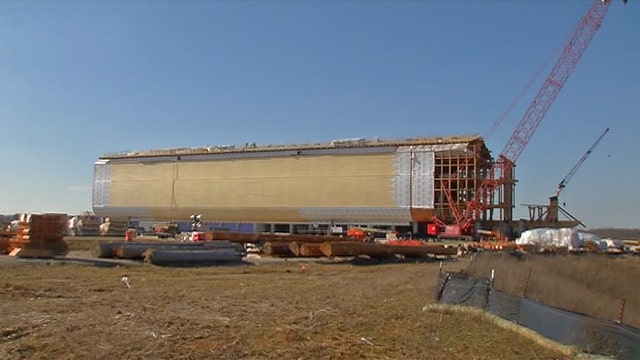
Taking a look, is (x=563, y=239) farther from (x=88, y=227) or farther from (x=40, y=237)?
(x=88, y=227)

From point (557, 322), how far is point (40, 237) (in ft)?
79.1

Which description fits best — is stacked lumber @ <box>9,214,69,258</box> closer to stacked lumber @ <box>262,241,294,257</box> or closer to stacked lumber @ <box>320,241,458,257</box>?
stacked lumber @ <box>262,241,294,257</box>

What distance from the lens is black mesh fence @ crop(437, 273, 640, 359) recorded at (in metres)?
9.30

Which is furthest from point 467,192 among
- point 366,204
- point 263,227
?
point 263,227

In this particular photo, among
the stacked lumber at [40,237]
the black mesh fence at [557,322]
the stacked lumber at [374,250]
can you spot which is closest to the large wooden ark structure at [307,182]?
the stacked lumber at [374,250]

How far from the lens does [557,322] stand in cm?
1020

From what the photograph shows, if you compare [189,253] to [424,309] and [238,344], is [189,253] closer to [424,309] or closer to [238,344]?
[424,309]

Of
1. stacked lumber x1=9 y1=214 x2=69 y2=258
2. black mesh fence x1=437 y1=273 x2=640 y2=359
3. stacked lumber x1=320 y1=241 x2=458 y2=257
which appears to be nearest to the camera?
black mesh fence x1=437 y1=273 x2=640 y2=359

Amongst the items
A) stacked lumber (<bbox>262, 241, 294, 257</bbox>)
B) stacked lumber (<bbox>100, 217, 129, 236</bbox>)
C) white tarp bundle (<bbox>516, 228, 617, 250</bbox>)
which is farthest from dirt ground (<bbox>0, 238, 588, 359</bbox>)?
stacked lumber (<bbox>100, 217, 129, 236</bbox>)

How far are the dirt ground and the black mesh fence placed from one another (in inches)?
19.1

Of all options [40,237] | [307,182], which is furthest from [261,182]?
[40,237]

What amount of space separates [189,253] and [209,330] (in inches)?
719

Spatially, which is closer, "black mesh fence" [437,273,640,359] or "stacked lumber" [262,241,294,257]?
"black mesh fence" [437,273,640,359]

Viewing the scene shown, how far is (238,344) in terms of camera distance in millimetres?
8797
